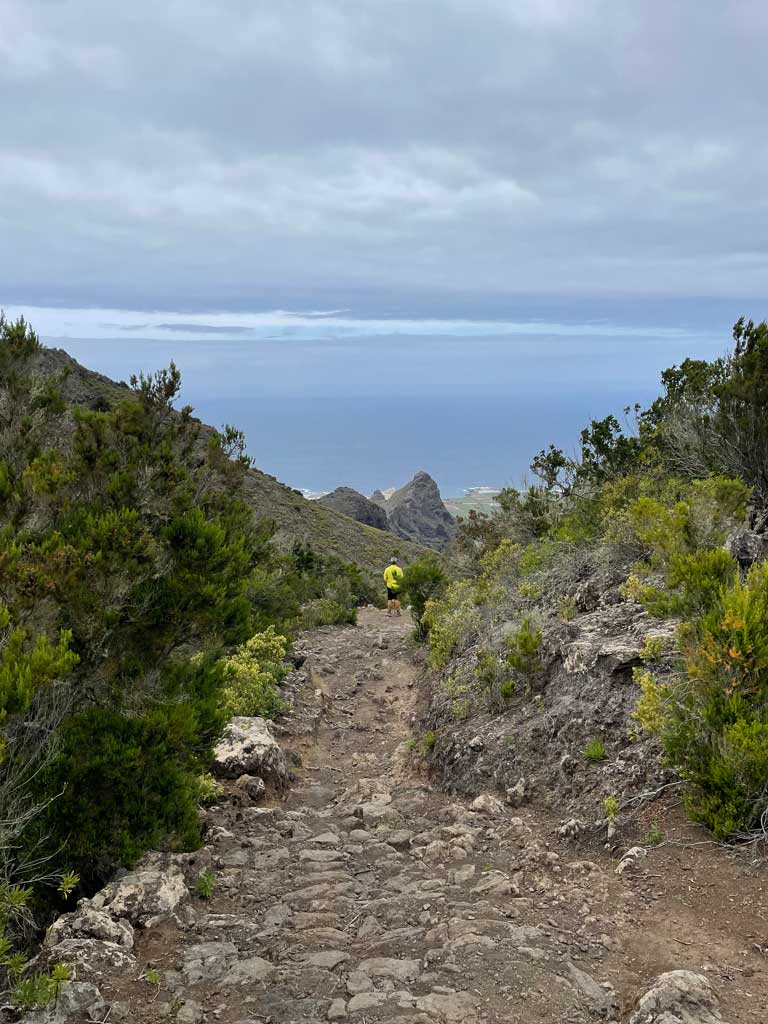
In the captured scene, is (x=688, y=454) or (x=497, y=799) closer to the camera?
(x=497, y=799)

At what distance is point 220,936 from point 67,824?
1.45m

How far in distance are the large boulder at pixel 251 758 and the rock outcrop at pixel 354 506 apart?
69898 mm

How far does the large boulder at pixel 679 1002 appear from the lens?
136 inches

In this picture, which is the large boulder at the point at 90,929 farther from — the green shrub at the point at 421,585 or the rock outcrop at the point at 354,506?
the rock outcrop at the point at 354,506

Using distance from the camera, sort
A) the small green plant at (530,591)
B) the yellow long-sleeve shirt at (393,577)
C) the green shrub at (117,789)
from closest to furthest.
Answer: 1. the green shrub at (117,789)
2. the small green plant at (530,591)
3. the yellow long-sleeve shirt at (393,577)

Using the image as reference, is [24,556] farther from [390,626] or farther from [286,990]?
[390,626]

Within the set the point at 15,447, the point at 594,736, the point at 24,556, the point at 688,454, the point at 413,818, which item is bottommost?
the point at 413,818

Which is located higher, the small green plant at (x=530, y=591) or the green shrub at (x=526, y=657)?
the small green plant at (x=530, y=591)

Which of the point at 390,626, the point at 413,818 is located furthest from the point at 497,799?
the point at 390,626

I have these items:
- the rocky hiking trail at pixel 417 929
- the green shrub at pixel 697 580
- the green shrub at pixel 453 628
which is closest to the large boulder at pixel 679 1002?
the rocky hiking trail at pixel 417 929

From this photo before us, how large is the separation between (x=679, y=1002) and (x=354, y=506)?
78.2 meters

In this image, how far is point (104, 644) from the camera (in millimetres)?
5734

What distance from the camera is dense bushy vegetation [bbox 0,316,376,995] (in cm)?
473

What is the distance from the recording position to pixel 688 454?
1262 centimetres
